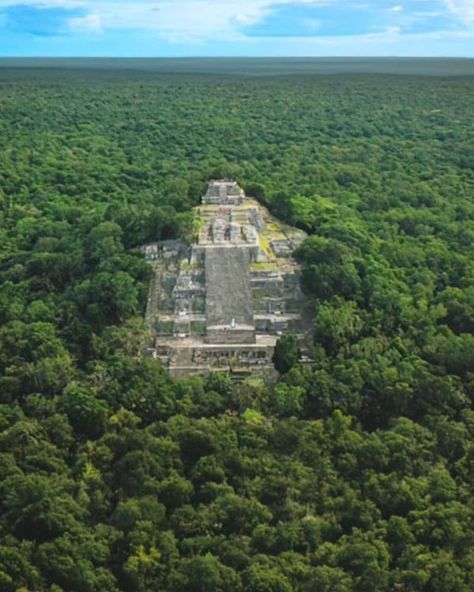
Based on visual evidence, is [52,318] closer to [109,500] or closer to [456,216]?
[109,500]

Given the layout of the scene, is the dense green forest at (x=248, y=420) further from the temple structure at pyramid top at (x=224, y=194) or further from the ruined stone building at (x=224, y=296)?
the temple structure at pyramid top at (x=224, y=194)

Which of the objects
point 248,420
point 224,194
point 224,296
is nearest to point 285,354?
point 248,420

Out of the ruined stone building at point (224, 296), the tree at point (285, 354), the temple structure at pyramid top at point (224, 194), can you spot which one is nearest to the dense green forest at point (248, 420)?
the tree at point (285, 354)

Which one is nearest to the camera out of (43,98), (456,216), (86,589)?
(86,589)

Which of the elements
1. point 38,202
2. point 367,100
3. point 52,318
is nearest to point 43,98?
point 367,100

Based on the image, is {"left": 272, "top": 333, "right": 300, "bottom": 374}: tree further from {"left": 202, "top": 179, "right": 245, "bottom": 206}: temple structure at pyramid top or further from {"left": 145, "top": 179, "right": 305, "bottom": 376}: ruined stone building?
{"left": 202, "top": 179, "right": 245, "bottom": 206}: temple structure at pyramid top

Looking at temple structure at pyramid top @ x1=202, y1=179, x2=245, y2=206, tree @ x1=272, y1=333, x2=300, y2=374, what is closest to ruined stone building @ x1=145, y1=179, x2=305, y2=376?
tree @ x1=272, y1=333, x2=300, y2=374

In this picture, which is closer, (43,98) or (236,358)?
(236,358)
